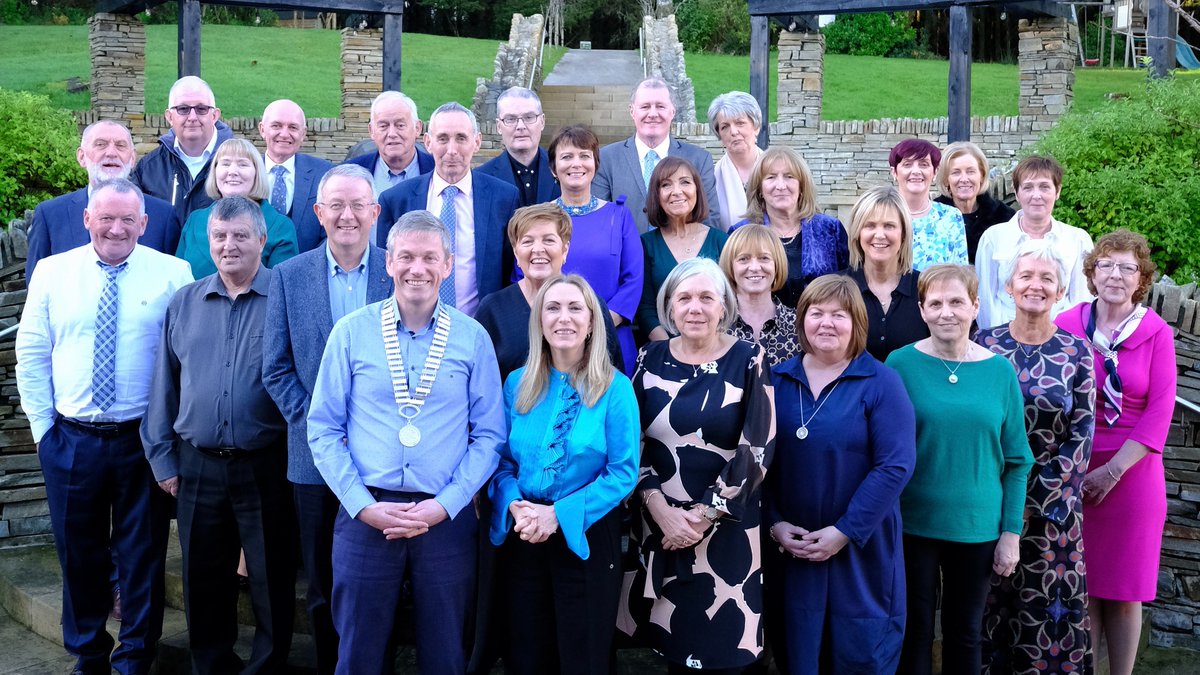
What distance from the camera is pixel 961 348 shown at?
4.23 m

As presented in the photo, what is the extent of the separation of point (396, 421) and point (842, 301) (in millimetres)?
1655

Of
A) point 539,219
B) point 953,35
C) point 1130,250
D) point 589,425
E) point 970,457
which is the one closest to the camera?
point 589,425

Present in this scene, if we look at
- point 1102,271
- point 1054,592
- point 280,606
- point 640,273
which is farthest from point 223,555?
point 1102,271

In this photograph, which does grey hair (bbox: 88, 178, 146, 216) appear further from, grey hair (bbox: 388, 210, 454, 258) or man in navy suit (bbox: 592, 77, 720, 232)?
man in navy suit (bbox: 592, 77, 720, 232)

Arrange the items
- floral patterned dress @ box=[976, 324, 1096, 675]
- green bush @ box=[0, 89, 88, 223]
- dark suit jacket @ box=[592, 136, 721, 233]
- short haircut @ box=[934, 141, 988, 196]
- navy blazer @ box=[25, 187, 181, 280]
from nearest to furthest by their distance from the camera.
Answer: floral patterned dress @ box=[976, 324, 1096, 675] → navy blazer @ box=[25, 187, 181, 280] → dark suit jacket @ box=[592, 136, 721, 233] → short haircut @ box=[934, 141, 988, 196] → green bush @ box=[0, 89, 88, 223]

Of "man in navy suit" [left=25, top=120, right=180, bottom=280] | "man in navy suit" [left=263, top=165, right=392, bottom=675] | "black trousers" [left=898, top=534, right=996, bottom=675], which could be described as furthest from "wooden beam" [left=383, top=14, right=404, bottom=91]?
"black trousers" [left=898, top=534, right=996, bottom=675]

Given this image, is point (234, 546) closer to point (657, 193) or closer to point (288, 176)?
point (288, 176)

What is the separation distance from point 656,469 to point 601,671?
0.74 metres

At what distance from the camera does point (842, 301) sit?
4059 millimetres

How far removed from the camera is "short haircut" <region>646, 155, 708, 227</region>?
4844 millimetres

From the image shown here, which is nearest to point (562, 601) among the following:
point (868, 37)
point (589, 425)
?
point (589, 425)

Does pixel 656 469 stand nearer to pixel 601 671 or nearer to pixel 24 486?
pixel 601 671

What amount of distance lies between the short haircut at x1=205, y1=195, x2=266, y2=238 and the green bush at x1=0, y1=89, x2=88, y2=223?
3.90m

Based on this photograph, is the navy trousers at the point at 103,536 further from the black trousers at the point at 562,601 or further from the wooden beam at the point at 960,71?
the wooden beam at the point at 960,71
